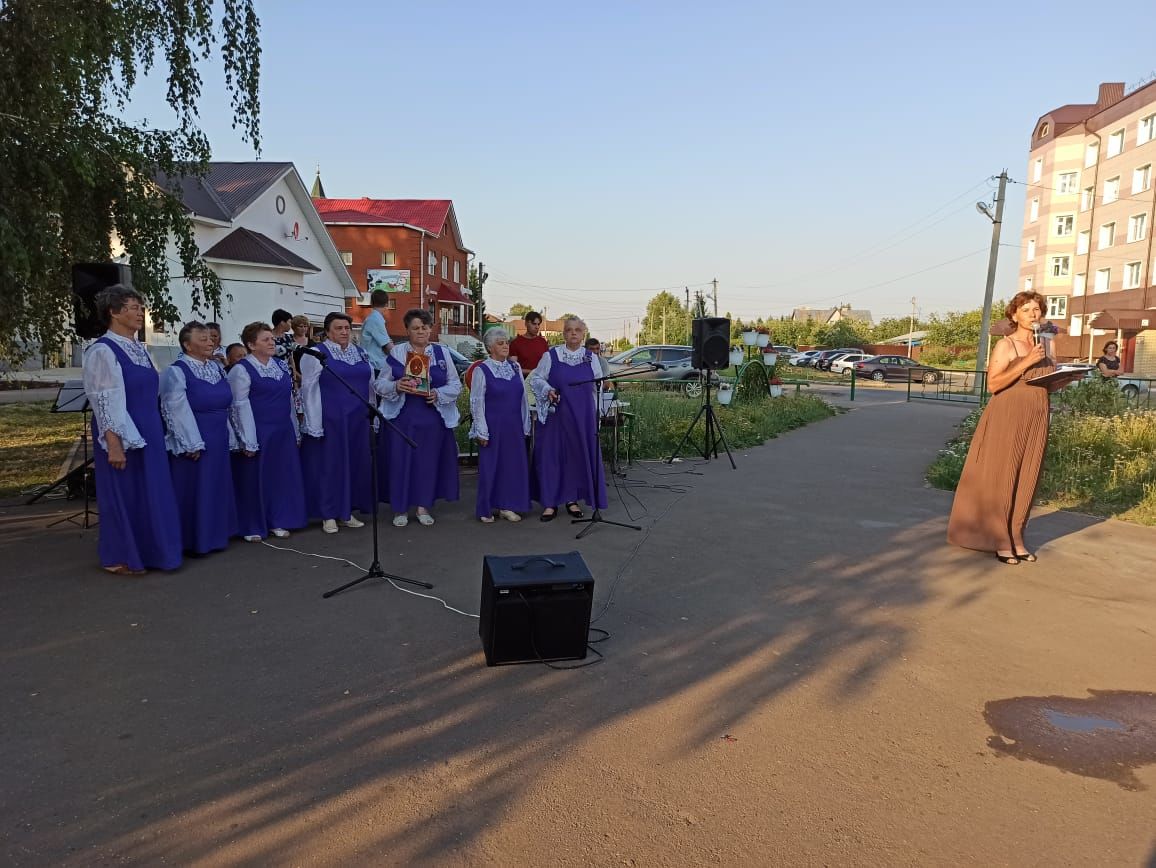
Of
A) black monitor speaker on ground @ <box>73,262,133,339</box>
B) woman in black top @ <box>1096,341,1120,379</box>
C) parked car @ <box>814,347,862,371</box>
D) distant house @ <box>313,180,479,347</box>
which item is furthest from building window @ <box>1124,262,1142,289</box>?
black monitor speaker on ground @ <box>73,262,133,339</box>

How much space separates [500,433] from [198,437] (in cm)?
264

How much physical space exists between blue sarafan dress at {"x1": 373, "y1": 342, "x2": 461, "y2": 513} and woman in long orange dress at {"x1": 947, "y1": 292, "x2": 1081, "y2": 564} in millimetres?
4716

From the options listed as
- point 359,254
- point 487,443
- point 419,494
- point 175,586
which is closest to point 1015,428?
point 487,443

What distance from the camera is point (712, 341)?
1096 cm

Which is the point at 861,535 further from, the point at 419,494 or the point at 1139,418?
the point at 1139,418

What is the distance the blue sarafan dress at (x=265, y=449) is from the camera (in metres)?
6.56

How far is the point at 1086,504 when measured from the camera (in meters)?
8.80

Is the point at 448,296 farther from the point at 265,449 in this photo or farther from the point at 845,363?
the point at 265,449

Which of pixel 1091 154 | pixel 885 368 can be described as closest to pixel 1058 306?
pixel 1091 154

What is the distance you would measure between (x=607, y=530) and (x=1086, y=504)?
18.6ft

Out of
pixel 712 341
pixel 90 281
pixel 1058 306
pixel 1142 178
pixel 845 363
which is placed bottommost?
pixel 845 363

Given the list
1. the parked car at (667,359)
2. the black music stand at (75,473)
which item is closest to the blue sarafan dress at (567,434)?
the black music stand at (75,473)

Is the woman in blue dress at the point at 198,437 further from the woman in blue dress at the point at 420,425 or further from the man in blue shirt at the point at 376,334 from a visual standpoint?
the man in blue shirt at the point at 376,334

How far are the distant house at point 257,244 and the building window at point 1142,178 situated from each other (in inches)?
1594
